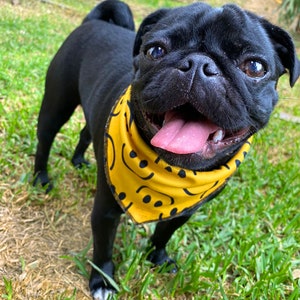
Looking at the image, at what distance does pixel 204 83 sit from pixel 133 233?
5.05 feet

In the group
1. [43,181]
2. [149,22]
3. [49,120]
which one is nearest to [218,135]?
[149,22]

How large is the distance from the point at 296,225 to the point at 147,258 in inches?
49.1

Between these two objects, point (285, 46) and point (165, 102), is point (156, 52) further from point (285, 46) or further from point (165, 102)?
point (285, 46)

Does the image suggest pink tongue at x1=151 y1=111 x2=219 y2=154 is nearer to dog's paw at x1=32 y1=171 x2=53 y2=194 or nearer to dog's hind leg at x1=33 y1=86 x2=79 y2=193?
dog's hind leg at x1=33 y1=86 x2=79 y2=193

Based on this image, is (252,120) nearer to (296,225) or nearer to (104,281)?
(104,281)

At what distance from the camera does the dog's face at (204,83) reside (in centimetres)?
155

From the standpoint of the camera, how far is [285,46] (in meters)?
1.99

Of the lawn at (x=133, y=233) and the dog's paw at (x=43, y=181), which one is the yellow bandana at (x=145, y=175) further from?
the dog's paw at (x=43, y=181)

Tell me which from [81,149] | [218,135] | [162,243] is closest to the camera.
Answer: [218,135]

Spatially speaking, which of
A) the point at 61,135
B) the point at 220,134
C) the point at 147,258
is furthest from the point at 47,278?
the point at 61,135

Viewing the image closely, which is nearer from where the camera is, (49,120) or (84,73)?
(84,73)

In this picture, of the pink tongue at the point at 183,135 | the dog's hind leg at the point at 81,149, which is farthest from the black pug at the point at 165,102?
the dog's hind leg at the point at 81,149

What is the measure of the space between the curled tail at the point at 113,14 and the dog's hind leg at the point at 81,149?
0.88 m

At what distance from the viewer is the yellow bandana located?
6.61ft
